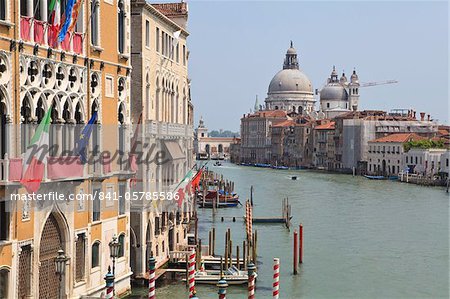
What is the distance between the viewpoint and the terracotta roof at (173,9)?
1527cm

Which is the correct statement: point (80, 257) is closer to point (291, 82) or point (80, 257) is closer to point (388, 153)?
point (388, 153)

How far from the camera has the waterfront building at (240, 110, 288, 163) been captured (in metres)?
79.2

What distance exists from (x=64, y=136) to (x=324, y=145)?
57.7 metres

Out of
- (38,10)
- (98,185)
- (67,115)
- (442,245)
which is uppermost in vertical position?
(38,10)

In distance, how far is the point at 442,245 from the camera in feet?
61.0

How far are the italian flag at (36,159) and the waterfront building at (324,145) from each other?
55862 millimetres

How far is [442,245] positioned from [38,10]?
41.6 ft

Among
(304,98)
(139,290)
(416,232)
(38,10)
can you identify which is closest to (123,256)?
(139,290)

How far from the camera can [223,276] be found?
41.0ft

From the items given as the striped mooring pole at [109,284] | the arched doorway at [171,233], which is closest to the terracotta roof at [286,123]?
the arched doorway at [171,233]

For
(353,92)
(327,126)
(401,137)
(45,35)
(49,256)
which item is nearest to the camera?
(45,35)

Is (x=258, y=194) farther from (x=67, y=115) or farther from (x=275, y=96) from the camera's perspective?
(x=275, y=96)

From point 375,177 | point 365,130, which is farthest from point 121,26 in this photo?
point 365,130

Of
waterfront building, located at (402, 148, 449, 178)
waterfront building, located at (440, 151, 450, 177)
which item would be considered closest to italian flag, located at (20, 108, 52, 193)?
waterfront building, located at (440, 151, 450, 177)
